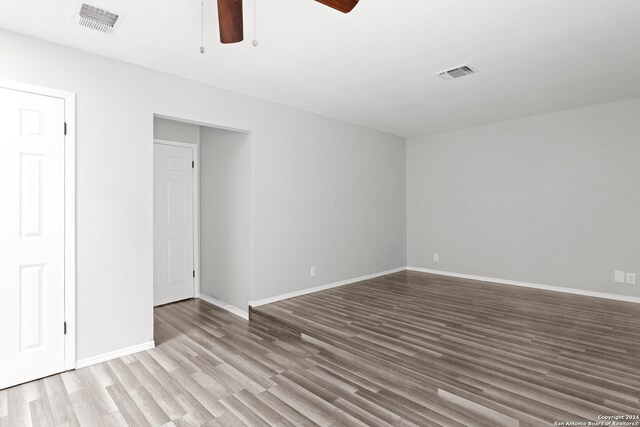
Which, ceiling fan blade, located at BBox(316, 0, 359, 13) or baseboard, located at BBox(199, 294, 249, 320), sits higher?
ceiling fan blade, located at BBox(316, 0, 359, 13)

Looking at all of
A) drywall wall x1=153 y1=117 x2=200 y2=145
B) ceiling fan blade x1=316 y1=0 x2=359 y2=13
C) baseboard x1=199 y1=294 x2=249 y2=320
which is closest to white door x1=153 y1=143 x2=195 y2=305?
drywall wall x1=153 y1=117 x2=200 y2=145

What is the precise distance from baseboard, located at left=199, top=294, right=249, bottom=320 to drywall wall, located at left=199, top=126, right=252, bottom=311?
41 millimetres

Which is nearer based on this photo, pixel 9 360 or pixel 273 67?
pixel 9 360

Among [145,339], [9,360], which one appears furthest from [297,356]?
[9,360]

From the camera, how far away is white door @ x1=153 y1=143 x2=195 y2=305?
14.7ft

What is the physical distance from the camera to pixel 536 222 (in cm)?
488

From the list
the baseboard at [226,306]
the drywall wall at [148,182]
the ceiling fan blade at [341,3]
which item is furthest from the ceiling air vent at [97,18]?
the baseboard at [226,306]

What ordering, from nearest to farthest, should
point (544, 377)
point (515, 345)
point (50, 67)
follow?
point (544, 377) < point (50, 67) < point (515, 345)

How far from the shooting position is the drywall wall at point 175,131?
4440 millimetres

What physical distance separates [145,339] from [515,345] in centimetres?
326

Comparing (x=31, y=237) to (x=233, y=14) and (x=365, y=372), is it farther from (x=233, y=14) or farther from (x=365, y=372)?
(x=365, y=372)

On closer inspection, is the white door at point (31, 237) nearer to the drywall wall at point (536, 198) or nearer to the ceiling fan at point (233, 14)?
the ceiling fan at point (233, 14)

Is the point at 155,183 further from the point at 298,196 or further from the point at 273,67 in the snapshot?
the point at 273,67

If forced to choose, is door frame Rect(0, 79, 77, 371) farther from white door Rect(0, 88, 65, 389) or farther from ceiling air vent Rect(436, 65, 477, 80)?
ceiling air vent Rect(436, 65, 477, 80)
